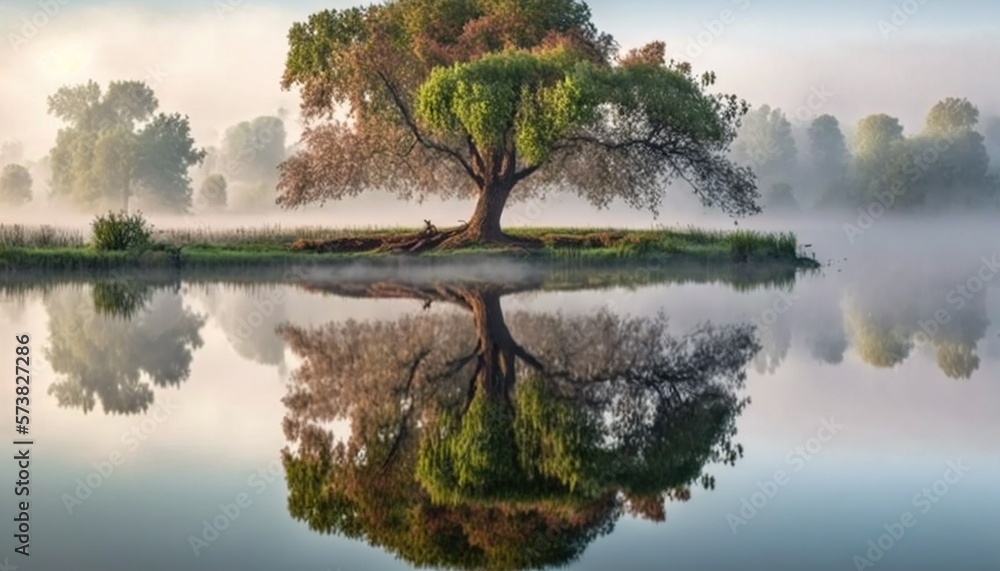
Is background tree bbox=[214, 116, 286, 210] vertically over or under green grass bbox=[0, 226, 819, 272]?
over

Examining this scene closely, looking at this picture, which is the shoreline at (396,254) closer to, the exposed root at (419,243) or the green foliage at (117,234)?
the exposed root at (419,243)

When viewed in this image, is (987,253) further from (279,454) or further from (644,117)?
(279,454)

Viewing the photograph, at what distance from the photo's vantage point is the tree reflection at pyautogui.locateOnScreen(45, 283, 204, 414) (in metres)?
10.9

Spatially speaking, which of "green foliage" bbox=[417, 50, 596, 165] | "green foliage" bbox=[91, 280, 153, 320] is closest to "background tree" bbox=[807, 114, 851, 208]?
"green foliage" bbox=[417, 50, 596, 165]

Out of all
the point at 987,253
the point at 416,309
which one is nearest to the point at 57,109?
the point at 987,253

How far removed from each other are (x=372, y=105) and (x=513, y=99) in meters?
6.06

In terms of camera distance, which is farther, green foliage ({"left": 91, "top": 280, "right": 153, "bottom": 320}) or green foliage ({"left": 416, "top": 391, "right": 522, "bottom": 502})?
green foliage ({"left": 91, "top": 280, "right": 153, "bottom": 320})

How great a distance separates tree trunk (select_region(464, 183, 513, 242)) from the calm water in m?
16.8

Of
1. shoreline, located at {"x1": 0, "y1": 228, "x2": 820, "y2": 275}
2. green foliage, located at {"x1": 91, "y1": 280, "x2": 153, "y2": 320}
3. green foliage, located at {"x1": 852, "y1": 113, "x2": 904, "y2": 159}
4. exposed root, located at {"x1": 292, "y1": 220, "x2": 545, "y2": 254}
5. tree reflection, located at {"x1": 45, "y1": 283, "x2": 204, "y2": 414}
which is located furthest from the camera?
green foliage, located at {"x1": 852, "y1": 113, "x2": 904, "y2": 159}

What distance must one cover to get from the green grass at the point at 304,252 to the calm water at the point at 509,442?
10391 millimetres

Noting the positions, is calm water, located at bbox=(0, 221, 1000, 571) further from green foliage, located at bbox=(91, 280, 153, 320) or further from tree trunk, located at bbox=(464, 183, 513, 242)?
tree trunk, located at bbox=(464, 183, 513, 242)

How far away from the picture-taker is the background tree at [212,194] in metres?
79.2

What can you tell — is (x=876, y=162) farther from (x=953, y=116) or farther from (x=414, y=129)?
(x=414, y=129)

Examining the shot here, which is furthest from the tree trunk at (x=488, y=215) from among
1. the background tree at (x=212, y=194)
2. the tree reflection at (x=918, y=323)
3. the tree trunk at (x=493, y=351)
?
the background tree at (x=212, y=194)
